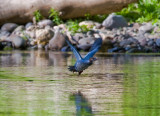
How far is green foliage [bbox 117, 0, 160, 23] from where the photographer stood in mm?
22734

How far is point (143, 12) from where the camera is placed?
23453mm

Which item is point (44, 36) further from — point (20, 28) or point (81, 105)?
point (81, 105)

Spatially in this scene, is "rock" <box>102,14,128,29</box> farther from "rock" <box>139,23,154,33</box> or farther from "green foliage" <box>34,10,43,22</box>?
"green foliage" <box>34,10,43,22</box>

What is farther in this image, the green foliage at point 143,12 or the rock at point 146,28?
the green foliage at point 143,12

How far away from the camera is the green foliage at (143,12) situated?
74.6ft

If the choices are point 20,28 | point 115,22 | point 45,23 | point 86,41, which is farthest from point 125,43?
point 20,28

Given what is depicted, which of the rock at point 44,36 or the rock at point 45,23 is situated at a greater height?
the rock at point 45,23

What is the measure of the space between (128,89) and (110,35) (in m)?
14.0

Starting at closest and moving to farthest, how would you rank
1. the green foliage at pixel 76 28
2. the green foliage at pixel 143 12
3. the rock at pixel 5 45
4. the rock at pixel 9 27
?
the rock at pixel 5 45, the green foliage at pixel 76 28, the green foliage at pixel 143 12, the rock at pixel 9 27

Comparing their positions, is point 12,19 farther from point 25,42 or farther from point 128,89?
point 128,89

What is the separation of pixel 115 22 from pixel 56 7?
8.79 feet

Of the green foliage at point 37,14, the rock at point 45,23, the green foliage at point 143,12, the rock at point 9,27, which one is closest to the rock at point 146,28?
the green foliage at point 143,12

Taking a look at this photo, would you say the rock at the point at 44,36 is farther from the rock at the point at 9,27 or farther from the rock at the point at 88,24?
the rock at the point at 9,27

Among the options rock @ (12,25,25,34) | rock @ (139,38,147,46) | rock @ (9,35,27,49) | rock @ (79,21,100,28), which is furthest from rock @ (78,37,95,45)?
rock @ (12,25,25,34)
